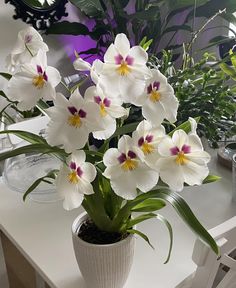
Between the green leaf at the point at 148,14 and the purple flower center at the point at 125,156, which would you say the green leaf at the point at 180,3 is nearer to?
the green leaf at the point at 148,14

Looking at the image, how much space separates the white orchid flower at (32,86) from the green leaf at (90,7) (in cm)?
95

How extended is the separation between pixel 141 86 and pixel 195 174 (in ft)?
0.54

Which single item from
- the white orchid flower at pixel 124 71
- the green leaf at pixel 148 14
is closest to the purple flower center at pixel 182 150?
the white orchid flower at pixel 124 71

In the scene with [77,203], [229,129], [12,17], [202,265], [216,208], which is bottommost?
[216,208]

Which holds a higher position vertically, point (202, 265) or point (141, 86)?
point (141, 86)

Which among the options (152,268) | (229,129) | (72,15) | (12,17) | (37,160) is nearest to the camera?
(152,268)

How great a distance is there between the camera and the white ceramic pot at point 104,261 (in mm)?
734

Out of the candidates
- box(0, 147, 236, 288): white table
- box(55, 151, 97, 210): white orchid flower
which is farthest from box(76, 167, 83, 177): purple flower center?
box(0, 147, 236, 288): white table

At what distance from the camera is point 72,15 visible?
1641mm

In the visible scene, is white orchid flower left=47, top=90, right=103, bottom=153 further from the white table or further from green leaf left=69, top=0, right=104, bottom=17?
green leaf left=69, top=0, right=104, bottom=17

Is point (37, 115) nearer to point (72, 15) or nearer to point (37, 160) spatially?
point (37, 160)

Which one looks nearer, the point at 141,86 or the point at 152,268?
the point at 141,86

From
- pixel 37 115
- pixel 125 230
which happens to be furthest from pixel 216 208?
pixel 37 115

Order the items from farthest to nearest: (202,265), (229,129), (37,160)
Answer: (37,160)
(229,129)
(202,265)
